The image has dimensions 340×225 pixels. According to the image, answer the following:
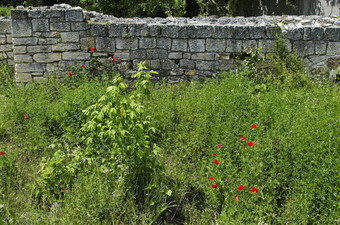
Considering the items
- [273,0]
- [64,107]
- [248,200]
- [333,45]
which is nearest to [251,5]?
[273,0]

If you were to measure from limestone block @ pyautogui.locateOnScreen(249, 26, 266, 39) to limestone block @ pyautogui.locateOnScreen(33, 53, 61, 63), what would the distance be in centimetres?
383

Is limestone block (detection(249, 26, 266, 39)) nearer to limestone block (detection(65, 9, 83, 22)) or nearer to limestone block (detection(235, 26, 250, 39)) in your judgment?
limestone block (detection(235, 26, 250, 39))

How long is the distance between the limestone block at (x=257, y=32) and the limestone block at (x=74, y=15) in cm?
331

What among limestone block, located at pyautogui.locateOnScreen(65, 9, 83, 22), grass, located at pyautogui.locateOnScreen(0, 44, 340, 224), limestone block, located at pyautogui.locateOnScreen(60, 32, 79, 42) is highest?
limestone block, located at pyautogui.locateOnScreen(65, 9, 83, 22)

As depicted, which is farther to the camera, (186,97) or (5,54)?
(5,54)

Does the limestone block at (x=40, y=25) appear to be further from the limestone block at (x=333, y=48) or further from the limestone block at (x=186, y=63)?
the limestone block at (x=333, y=48)

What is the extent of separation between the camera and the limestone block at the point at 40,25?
6.18 m

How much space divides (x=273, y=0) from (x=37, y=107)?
9776 mm

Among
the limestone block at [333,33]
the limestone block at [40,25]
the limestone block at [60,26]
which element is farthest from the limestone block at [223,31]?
the limestone block at [40,25]

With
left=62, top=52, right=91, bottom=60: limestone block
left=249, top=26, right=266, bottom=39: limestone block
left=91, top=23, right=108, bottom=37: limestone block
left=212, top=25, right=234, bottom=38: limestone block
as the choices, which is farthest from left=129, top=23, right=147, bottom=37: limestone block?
left=249, top=26, right=266, bottom=39: limestone block

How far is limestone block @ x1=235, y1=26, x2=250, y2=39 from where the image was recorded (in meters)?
6.14

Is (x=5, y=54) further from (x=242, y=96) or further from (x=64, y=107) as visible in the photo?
(x=242, y=96)

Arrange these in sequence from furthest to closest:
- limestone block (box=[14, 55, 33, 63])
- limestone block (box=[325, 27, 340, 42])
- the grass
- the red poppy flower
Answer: limestone block (box=[14, 55, 33, 63]), limestone block (box=[325, 27, 340, 42]), the grass, the red poppy flower

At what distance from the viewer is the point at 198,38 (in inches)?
246
